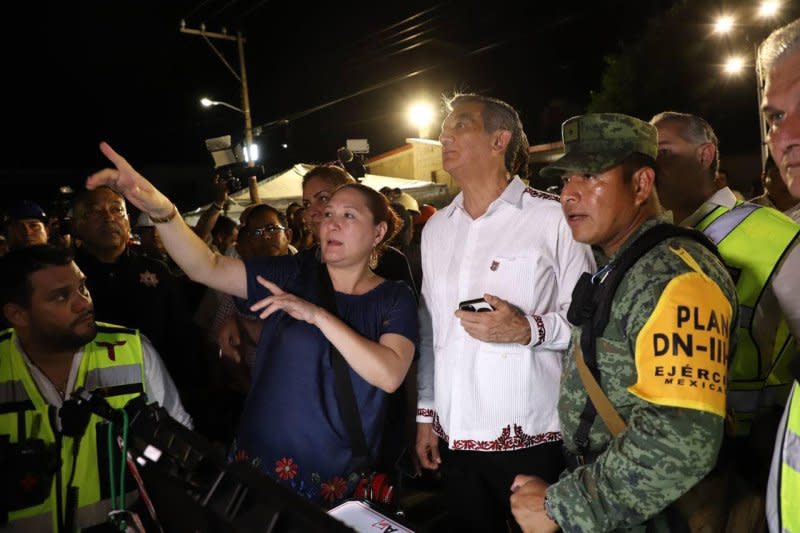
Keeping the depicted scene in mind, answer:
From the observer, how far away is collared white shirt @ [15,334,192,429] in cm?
232

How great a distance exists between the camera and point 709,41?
80.9 feet

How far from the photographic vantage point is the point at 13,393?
86.7 inches

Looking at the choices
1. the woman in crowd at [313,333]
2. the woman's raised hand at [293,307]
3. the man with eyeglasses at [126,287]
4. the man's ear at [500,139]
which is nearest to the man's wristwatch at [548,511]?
the woman in crowd at [313,333]

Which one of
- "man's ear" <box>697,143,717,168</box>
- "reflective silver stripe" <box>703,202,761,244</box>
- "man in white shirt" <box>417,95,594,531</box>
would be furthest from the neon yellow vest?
"man's ear" <box>697,143,717,168</box>

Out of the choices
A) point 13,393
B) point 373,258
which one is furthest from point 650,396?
point 13,393

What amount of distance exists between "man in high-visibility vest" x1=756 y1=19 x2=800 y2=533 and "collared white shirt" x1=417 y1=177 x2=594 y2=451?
1074 mm

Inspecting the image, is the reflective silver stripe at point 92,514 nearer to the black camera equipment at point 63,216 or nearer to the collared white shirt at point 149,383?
the collared white shirt at point 149,383

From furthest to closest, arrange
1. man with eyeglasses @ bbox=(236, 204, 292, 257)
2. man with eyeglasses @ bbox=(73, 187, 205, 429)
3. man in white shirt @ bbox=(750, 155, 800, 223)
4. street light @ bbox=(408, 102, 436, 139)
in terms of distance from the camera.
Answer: street light @ bbox=(408, 102, 436, 139)
man in white shirt @ bbox=(750, 155, 800, 223)
man with eyeglasses @ bbox=(236, 204, 292, 257)
man with eyeglasses @ bbox=(73, 187, 205, 429)

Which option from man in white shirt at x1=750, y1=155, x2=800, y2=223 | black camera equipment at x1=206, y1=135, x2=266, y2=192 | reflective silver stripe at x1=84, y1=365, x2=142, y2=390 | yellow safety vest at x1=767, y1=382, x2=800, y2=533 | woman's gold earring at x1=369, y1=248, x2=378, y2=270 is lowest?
yellow safety vest at x1=767, y1=382, x2=800, y2=533

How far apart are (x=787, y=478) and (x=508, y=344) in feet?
4.07

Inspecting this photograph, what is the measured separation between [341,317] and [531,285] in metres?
0.87

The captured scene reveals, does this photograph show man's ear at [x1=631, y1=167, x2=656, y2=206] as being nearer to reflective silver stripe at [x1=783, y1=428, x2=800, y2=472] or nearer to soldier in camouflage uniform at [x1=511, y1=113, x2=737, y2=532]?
soldier in camouflage uniform at [x1=511, y1=113, x2=737, y2=532]

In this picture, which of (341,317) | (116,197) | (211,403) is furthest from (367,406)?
(116,197)

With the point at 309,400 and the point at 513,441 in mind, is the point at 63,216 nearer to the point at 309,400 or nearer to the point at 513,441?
the point at 309,400
